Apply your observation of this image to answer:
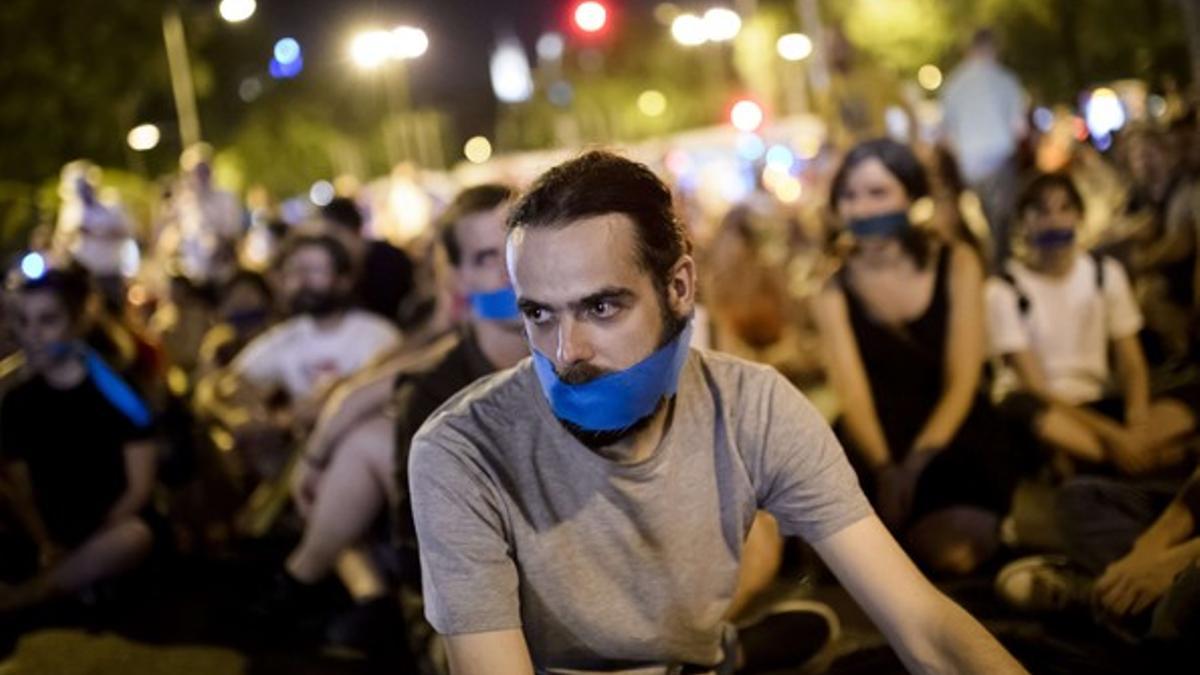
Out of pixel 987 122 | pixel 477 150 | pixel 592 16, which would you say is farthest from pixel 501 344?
pixel 477 150

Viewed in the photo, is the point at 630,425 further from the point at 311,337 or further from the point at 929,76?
the point at 929,76

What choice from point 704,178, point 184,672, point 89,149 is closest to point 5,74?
point 89,149

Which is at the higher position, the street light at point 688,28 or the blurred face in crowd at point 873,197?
the street light at point 688,28

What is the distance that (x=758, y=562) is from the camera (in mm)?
5055

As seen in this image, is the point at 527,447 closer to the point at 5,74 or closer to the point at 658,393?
the point at 658,393

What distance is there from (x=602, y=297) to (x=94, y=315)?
5182 millimetres

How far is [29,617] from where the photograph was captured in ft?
23.4

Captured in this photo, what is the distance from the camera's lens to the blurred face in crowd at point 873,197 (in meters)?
5.95

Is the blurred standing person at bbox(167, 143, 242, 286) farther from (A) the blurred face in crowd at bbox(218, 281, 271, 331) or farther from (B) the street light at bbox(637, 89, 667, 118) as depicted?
(B) the street light at bbox(637, 89, 667, 118)

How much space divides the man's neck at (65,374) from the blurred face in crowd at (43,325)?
46mm

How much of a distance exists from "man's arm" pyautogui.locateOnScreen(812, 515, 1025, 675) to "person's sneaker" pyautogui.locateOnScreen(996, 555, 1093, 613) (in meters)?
2.13

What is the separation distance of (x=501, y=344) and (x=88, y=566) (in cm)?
342

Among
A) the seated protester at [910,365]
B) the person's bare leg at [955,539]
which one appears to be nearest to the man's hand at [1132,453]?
the seated protester at [910,365]

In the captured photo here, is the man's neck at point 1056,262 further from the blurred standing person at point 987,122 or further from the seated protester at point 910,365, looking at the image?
the blurred standing person at point 987,122
